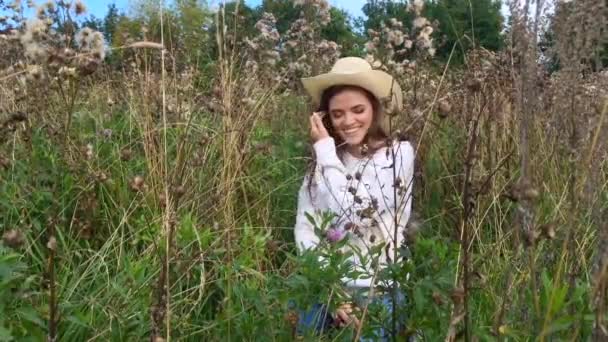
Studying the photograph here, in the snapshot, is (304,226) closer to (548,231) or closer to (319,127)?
(319,127)

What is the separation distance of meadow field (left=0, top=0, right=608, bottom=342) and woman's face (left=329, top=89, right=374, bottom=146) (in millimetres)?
204

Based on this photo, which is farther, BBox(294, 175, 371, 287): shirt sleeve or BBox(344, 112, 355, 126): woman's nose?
BBox(344, 112, 355, 126): woman's nose

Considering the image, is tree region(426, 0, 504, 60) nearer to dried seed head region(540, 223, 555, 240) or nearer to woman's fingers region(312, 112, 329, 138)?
woman's fingers region(312, 112, 329, 138)

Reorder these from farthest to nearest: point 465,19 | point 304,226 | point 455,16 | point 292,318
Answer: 1. point 465,19
2. point 455,16
3. point 304,226
4. point 292,318

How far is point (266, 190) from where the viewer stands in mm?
3279

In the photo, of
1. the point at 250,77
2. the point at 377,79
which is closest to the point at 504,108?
the point at 377,79

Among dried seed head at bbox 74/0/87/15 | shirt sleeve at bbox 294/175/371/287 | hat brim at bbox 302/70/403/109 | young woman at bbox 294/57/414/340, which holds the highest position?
dried seed head at bbox 74/0/87/15

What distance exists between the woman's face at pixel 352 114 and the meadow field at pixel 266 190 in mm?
204

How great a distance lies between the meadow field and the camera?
54.7 inches

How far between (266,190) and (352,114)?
0.60m

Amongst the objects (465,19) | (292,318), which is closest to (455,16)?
(465,19)

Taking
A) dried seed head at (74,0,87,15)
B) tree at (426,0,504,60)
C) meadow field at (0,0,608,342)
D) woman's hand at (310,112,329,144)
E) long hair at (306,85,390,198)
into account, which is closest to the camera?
meadow field at (0,0,608,342)

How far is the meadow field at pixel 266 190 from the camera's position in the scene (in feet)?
4.56

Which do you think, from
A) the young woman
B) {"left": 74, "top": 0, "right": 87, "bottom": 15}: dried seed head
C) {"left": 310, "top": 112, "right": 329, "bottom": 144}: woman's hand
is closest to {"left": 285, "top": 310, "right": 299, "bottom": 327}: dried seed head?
the young woman
